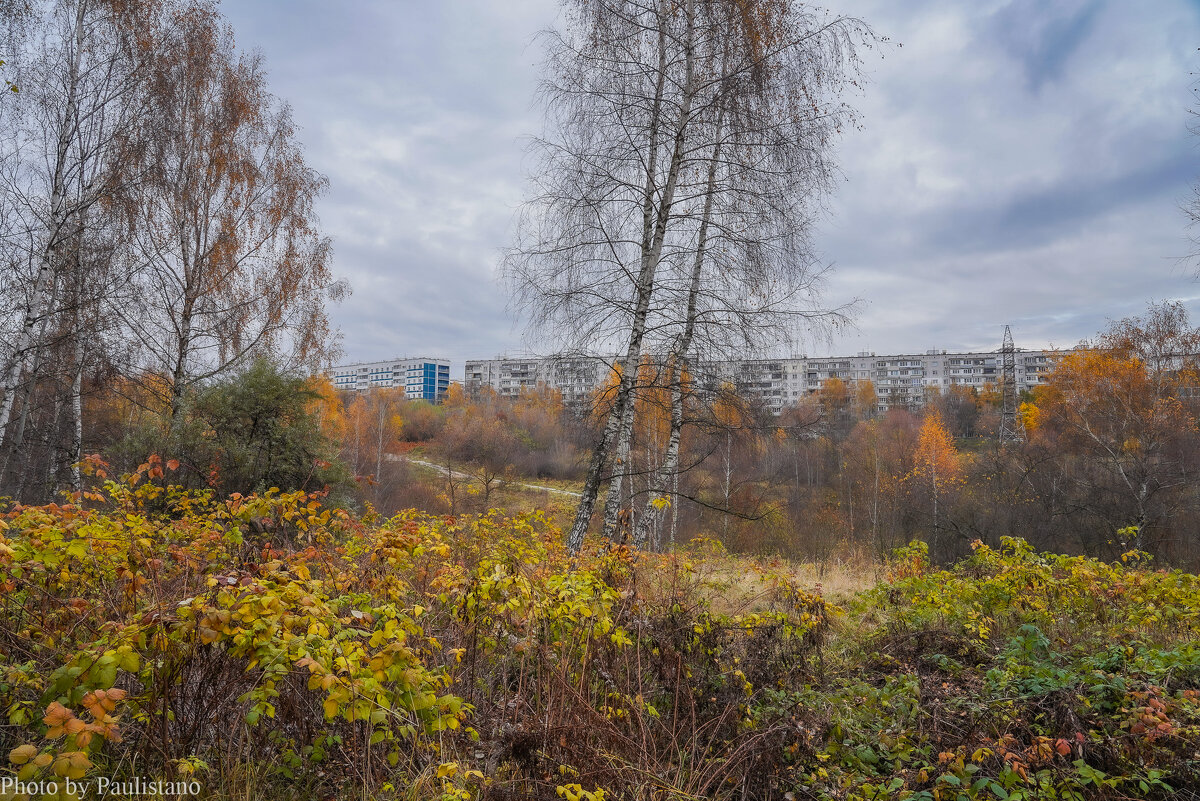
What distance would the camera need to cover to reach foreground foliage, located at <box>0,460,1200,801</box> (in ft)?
6.08

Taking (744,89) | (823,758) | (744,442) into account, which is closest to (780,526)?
(744,442)

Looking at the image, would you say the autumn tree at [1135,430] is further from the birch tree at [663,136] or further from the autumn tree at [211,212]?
the autumn tree at [211,212]

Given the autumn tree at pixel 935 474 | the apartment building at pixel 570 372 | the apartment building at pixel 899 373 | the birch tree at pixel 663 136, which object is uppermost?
the apartment building at pixel 899 373

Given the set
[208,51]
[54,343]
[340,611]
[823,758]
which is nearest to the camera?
[823,758]

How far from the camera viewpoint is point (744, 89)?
253 inches

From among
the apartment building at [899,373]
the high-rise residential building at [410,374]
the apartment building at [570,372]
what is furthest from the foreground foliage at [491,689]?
the high-rise residential building at [410,374]

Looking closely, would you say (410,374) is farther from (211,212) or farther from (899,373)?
(211,212)

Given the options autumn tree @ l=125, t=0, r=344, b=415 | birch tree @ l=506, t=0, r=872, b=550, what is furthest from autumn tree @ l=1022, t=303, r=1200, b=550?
autumn tree @ l=125, t=0, r=344, b=415

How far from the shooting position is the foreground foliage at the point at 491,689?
1854 millimetres

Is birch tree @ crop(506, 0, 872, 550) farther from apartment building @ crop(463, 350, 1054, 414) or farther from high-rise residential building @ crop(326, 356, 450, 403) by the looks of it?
high-rise residential building @ crop(326, 356, 450, 403)

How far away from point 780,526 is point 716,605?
1271cm

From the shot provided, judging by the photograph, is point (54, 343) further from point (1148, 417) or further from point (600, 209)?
point (1148, 417)

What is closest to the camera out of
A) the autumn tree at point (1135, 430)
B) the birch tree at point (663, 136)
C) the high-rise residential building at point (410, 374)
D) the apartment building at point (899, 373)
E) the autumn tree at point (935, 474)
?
the birch tree at point (663, 136)

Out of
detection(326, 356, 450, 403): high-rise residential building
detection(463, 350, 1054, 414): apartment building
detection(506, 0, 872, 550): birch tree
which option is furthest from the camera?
detection(326, 356, 450, 403): high-rise residential building
